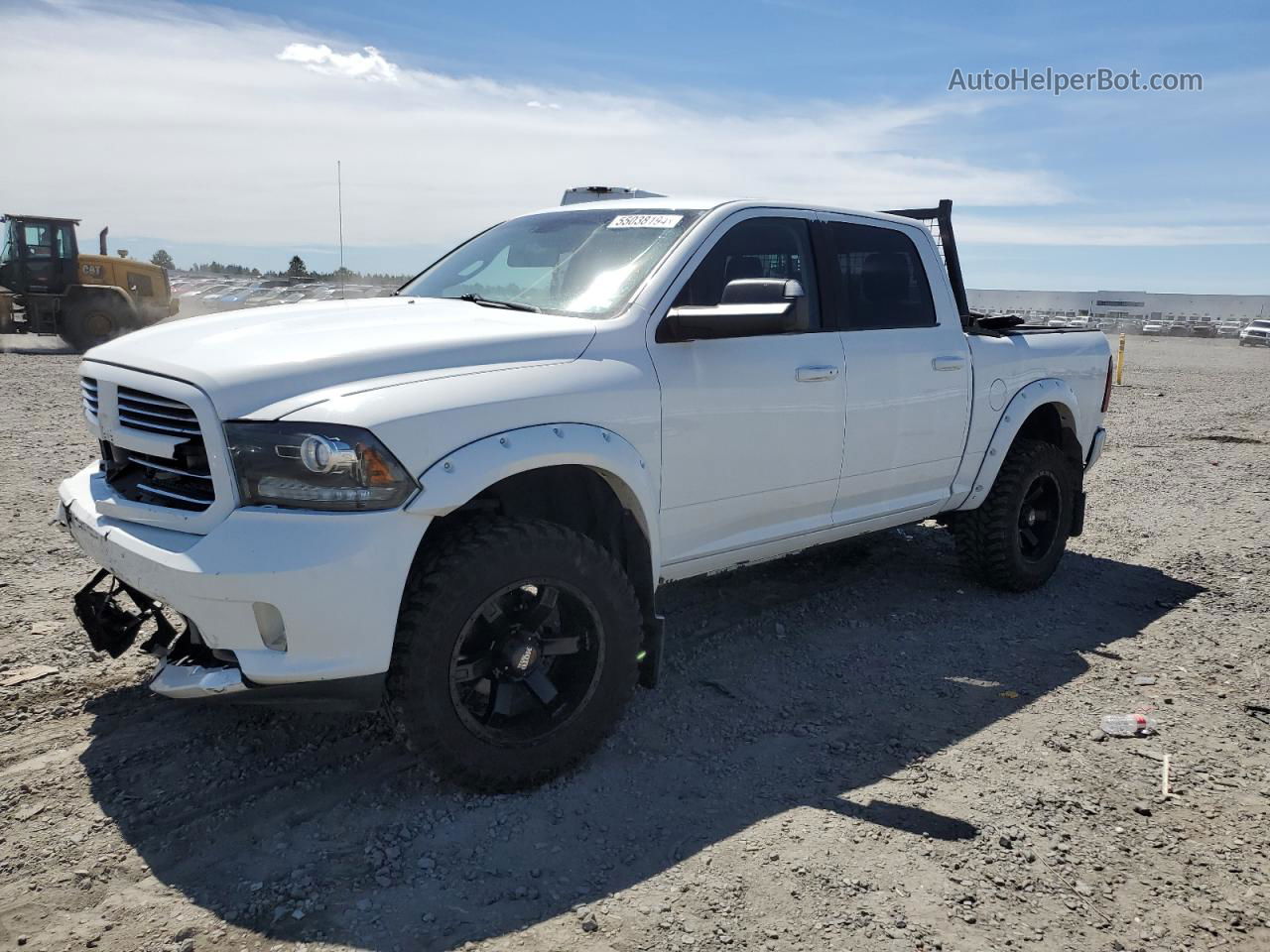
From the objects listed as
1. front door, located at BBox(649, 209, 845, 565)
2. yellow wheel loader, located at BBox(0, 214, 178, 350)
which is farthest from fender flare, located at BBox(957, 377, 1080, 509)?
yellow wheel loader, located at BBox(0, 214, 178, 350)

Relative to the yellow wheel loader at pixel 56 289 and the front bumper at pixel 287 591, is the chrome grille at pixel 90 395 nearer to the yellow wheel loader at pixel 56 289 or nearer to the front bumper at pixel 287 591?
the front bumper at pixel 287 591

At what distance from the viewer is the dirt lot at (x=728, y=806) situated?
263cm

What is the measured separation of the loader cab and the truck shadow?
18523 mm

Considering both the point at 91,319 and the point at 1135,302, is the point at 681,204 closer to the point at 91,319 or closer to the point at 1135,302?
the point at 91,319

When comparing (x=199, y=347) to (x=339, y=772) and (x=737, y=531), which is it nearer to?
(x=339, y=772)

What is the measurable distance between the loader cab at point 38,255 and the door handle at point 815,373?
19.6 metres

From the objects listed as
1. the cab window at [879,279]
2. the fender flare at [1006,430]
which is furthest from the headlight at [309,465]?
the fender flare at [1006,430]

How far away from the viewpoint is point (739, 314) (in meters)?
3.39

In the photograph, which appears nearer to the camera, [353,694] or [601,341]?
[353,694]

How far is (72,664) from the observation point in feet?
13.2

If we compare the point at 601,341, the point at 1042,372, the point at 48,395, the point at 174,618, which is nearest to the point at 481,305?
the point at 601,341

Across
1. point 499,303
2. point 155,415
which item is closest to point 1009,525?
point 499,303

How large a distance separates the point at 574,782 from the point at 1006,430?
3145 mm

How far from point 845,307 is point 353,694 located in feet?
8.96
